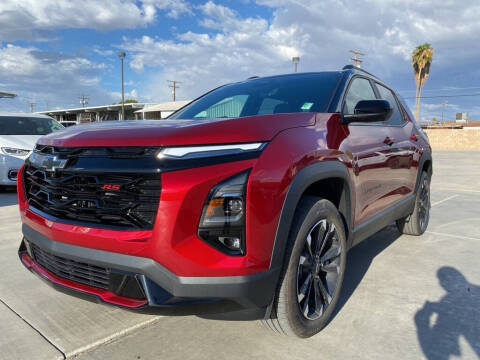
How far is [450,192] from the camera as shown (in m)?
8.08

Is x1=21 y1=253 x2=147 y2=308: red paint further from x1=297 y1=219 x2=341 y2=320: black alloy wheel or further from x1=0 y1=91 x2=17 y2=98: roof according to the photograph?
x1=0 y1=91 x2=17 y2=98: roof

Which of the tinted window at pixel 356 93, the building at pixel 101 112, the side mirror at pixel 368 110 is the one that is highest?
the building at pixel 101 112

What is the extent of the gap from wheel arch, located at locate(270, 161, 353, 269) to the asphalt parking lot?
1.92 feet

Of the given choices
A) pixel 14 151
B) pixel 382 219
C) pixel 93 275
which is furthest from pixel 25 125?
pixel 382 219

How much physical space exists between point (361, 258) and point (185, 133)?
8.50 feet

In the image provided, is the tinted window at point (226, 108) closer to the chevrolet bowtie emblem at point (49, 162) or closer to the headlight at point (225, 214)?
the chevrolet bowtie emblem at point (49, 162)

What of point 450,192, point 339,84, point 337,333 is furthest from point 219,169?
→ point 450,192

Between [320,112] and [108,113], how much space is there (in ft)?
160

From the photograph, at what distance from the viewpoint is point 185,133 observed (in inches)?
73.0

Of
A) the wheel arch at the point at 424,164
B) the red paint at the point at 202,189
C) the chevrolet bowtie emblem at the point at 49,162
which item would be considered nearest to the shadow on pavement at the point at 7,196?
the chevrolet bowtie emblem at the point at 49,162

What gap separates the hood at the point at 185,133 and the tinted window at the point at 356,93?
98 cm

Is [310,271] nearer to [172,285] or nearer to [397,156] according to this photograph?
[172,285]

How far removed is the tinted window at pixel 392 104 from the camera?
12.5 feet

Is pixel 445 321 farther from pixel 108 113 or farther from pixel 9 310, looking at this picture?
pixel 108 113
